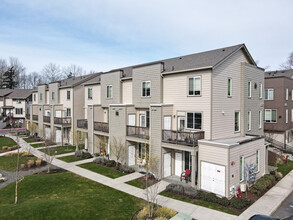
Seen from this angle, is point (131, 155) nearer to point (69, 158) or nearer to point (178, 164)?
point (178, 164)

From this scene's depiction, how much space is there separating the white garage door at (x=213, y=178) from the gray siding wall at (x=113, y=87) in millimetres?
12211

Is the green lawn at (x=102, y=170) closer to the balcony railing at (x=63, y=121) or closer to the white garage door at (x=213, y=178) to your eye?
the white garage door at (x=213, y=178)

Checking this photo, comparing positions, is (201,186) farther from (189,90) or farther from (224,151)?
(189,90)

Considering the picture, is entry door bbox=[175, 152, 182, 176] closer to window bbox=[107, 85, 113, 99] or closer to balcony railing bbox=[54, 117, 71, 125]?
window bbox=[107, 85, 113, 99]

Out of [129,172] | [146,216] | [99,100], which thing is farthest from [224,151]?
[99,100]

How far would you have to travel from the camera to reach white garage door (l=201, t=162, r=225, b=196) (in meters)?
12.2

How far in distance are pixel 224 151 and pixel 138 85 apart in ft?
33.8

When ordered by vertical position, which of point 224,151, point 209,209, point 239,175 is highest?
point 224,151

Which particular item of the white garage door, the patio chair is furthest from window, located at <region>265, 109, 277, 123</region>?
the white garage door

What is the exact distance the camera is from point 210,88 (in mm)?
14234

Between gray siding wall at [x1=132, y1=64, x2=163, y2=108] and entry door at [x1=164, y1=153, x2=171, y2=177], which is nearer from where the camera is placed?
entry door at [x1=164, y1=153, x2=171, y2=177]

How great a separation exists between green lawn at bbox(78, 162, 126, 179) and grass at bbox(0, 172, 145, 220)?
1.93 meters

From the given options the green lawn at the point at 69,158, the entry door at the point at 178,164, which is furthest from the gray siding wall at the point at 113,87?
the entry door at the point at 178,164

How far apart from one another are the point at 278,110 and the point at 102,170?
23292 mm
